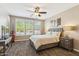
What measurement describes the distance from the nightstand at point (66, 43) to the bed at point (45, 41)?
0.22 m

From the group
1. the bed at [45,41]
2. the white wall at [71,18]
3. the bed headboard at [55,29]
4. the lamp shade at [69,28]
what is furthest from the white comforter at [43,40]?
the white wall at [71,18]

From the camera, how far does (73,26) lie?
355cm

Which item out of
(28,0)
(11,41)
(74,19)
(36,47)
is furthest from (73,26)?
(11,41)

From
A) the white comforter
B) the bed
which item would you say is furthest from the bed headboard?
the white comforter

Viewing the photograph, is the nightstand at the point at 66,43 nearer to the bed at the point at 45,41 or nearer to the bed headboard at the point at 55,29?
the bed at the point at 45,41

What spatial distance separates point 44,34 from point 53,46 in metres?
0.56

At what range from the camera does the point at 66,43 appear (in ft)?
12.1

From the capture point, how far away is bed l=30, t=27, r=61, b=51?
336cm

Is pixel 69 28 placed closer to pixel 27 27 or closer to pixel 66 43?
pixel 66 43

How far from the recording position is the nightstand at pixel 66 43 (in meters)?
3.53

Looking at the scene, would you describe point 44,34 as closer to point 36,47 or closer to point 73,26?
point 36,47

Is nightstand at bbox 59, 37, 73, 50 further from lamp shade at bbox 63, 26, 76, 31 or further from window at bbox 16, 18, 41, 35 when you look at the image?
window at bbox 16, 18, 41, 35

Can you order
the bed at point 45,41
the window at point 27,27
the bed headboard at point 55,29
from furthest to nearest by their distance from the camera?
the bed at point 45,41 → the bed headboard at point 55,29 → the window at point 27,27

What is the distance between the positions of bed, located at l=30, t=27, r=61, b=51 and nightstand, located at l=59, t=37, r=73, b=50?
22 centimetres
